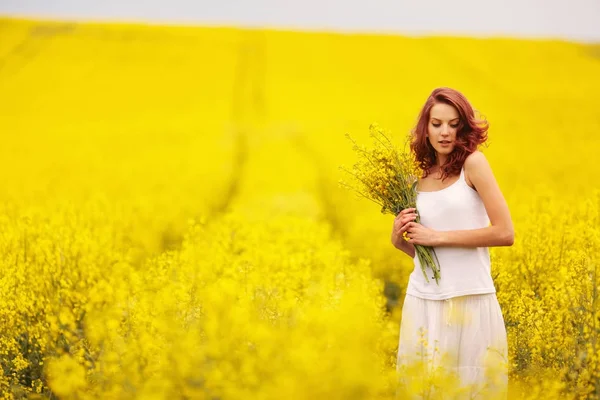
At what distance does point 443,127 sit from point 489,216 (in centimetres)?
39

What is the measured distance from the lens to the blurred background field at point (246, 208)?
2.49 metres

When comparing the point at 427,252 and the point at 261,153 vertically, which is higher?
the point at 261,153

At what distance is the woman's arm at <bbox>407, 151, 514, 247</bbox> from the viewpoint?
8.36 feet

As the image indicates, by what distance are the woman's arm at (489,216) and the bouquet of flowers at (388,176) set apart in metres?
0.17

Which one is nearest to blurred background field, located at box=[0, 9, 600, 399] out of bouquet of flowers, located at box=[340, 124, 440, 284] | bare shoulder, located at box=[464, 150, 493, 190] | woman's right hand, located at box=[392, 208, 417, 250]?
woman's right hand, located at box=[392, 208, 417, 250]

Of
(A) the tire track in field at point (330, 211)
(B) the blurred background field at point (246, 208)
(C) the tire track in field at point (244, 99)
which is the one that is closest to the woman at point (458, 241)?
(B) the blurred background field at point (246, 208)

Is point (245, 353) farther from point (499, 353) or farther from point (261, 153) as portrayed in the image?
point (261, 153)

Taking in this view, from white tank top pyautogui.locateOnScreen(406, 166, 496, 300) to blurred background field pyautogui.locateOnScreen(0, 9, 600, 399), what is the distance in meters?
0.35

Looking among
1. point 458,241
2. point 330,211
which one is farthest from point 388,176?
point 330,211

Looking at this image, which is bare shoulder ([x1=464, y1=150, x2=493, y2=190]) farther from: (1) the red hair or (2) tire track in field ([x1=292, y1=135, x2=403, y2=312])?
(2) tire track in field ([x1=292, y1=135, x2=403, y2=312])

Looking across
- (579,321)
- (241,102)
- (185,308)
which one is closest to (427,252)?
(579,321)

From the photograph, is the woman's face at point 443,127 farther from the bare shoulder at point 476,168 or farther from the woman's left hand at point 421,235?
the woman's left hand at point 421,235

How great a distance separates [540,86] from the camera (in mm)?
11930

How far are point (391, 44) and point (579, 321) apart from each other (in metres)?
12.5
